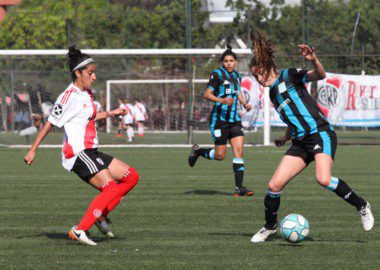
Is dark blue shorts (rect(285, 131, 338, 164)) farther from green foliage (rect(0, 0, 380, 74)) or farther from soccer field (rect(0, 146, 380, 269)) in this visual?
green foliage (rect(0, 0, 380, 74))

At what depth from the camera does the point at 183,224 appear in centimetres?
988

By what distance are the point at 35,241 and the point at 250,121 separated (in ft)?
74.2

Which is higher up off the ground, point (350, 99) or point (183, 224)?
point (183, 224)

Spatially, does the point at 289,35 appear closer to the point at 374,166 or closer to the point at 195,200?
the point at 374,166

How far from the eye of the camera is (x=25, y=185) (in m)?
15.1

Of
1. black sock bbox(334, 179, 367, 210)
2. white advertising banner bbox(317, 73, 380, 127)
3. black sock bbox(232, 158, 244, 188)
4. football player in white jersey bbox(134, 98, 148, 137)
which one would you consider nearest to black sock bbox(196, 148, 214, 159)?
black sock bbox(232, 158, 244, 188)

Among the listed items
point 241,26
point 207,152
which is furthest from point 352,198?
point 241,26

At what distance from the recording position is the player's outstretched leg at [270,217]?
28.4 feet

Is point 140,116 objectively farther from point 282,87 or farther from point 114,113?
point 282,87

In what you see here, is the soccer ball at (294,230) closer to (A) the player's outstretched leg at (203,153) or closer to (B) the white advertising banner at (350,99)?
(A) the player's outstretched leg at (203,153)

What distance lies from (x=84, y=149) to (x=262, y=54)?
1.93 meters

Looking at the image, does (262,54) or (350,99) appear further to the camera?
(350,99)

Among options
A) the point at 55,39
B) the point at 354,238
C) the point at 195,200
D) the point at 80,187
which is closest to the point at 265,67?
the point at 354,238

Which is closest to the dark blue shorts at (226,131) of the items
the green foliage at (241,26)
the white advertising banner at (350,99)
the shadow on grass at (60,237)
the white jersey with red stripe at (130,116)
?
the shadow on grass at (60,237)
